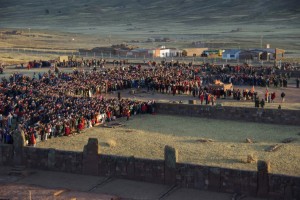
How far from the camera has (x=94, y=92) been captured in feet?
140

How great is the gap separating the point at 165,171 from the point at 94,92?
22.2 m

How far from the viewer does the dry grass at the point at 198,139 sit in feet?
79.4

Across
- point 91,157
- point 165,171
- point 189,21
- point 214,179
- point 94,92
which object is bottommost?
point 214,179

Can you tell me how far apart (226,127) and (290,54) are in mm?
46325

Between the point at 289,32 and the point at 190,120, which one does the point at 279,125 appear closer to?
the point at 190,120

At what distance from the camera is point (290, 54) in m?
74.8

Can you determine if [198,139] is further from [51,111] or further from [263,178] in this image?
[263,178]

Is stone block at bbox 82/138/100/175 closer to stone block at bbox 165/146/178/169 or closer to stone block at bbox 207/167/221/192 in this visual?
stone block at bbox 165/146/178/169

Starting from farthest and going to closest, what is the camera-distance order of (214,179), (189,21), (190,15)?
(190,15)
(189,21)
(214,179)

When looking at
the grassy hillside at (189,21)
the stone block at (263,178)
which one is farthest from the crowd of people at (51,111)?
the grassy hillside at (189,21)

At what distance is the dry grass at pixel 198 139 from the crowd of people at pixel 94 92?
103cm

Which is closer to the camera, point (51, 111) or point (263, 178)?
point (263, 178)

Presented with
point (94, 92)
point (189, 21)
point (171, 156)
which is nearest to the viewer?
point (171, 156)

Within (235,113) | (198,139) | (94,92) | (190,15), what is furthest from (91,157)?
(190,15)
